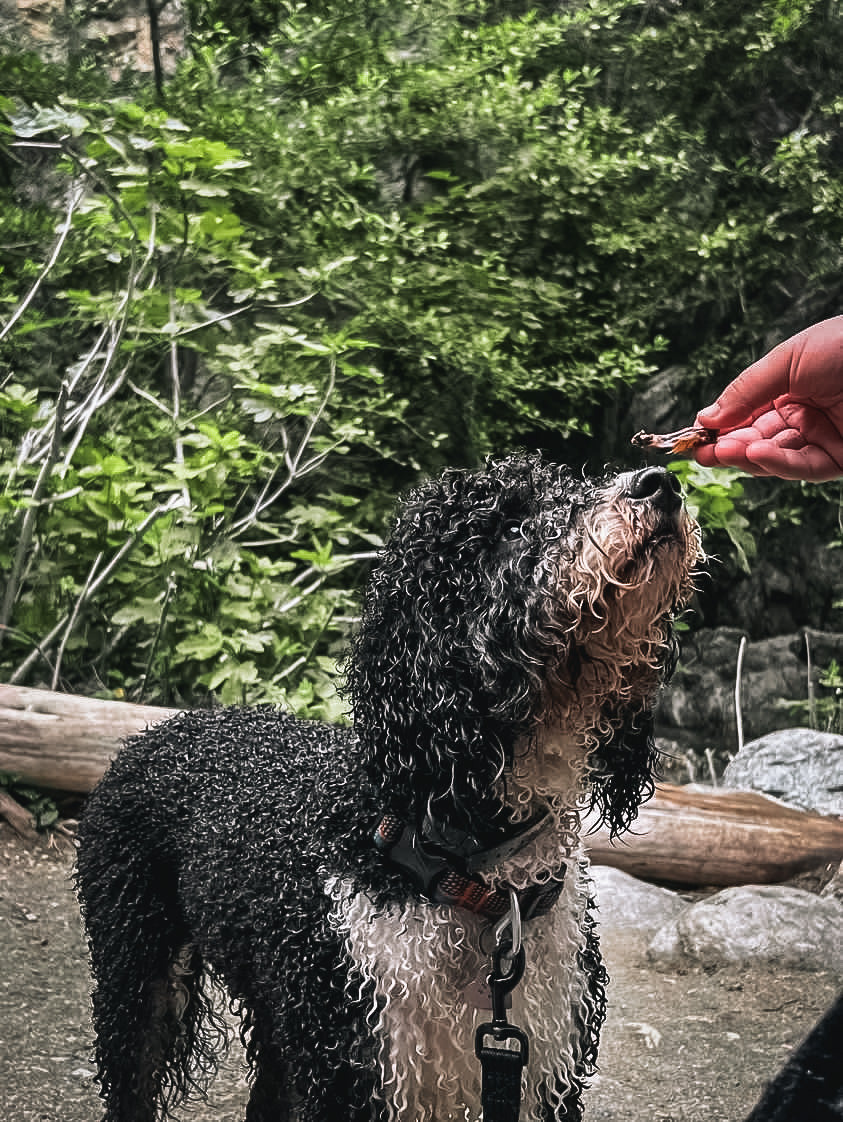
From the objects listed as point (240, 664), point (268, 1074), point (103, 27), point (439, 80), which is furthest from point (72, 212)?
point (268, 1074)

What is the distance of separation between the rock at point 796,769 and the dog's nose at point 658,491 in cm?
422

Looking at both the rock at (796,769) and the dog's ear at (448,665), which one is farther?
the rock at (796,769)

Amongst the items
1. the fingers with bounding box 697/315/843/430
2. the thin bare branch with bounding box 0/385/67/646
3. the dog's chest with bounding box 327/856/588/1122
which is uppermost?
the fingers with bounding box 697/315/843/430

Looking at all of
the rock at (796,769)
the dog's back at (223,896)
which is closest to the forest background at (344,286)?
the rock at (796,769)

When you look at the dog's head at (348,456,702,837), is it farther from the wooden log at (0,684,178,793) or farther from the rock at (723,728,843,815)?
the rock at (723,728,843,815)

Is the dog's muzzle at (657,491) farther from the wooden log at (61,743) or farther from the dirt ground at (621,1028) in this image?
the wooden log at (61,743)

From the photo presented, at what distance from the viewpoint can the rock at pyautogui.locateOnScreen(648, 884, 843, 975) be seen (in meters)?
4.37

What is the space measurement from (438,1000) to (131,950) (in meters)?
0.97

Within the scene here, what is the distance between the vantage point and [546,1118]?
2137mm

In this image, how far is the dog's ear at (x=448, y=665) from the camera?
189 cm

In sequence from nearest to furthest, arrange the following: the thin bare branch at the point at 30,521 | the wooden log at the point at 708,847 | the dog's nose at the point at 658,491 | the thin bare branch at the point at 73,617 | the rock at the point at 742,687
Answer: the dog's nose at the point at 658,491
the wooden log at the point at 708,847
the thin bare branch at the point at 30,521
the thin bare branch at the point at 73,617
the rock at the point at 742,687

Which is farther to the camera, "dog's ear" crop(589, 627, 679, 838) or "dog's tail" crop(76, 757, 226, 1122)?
"dog's tail" crop(76, 757, 226, 1122)

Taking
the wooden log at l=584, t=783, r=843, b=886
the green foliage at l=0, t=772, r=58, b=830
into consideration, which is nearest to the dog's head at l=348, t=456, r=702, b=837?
the wooden log at l=584, t=783, r=843, b=886

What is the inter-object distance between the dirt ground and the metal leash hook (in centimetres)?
165
